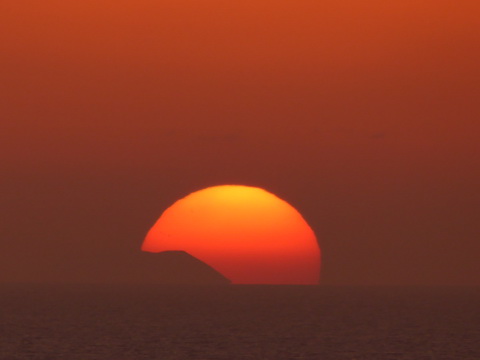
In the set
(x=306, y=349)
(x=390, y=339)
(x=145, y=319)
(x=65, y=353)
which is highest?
(x=145, y=319)

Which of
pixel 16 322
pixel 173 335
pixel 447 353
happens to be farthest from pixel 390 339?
pixel 16 322

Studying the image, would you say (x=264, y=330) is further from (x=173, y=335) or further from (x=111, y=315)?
(x=111, y=315)

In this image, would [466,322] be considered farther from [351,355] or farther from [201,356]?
[201,356]

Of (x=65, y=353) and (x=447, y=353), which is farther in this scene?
(x=447, y=353)

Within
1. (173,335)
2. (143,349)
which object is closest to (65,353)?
(143,349)

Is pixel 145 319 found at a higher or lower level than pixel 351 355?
higher

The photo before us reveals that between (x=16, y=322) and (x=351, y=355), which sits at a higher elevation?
(x=16, y=322)

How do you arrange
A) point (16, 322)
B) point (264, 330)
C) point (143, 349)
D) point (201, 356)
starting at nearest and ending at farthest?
1. point (201, 356)
2. point (143, 349)
3. point (264, 330)
4. point (16, 322)

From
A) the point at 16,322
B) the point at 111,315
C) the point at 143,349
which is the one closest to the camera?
the point at 143,349

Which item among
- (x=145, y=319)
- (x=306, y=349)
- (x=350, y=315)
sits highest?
(x=350, y=315)
